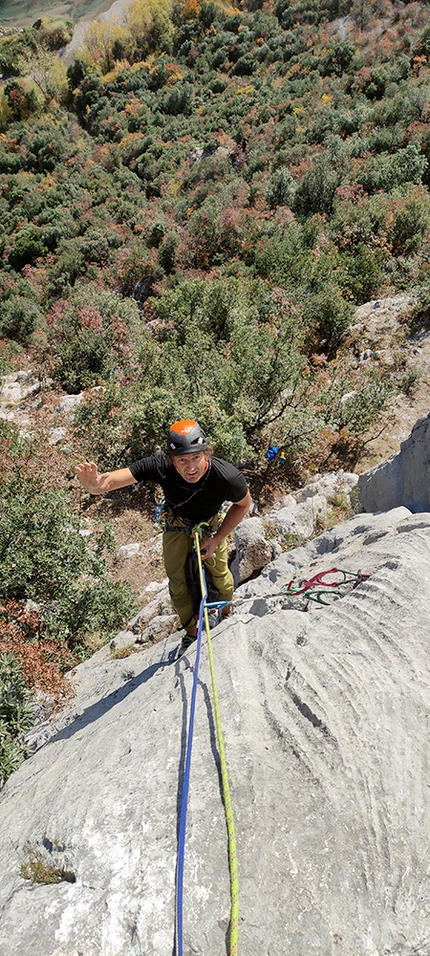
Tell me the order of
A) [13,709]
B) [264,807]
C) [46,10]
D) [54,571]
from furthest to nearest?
[46,10] < [54,571] < [13,709] < [264,807]

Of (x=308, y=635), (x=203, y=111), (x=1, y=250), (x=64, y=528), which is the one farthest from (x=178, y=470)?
(x=203, y=111)

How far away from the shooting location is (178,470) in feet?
9.93

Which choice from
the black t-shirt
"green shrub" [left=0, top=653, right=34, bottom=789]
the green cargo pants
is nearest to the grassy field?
the black t-shirt

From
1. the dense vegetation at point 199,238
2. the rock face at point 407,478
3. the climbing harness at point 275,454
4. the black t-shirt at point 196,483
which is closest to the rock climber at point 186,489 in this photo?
the black t-shirt at point 196,483

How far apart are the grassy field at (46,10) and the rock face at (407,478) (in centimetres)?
10290

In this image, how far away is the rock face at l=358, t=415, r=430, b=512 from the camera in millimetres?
4406

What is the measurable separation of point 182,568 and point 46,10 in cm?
11804

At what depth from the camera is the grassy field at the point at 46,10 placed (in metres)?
76.2

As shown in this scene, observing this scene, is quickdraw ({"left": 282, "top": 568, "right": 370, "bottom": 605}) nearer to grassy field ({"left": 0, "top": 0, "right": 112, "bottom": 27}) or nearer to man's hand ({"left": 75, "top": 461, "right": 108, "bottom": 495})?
man's hand ({"left": 75, "top": 461, "right": 108, "bottom": 495})

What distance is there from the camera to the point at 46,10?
266ft

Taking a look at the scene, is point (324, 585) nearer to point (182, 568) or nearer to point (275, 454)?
point (182, 568)

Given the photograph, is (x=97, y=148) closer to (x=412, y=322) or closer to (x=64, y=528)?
(x=412, y=322)

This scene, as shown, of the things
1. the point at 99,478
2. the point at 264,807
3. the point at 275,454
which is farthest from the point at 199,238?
the point at 264,807

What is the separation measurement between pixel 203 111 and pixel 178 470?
177 feet
